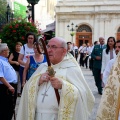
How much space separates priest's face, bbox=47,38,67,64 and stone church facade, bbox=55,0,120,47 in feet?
148

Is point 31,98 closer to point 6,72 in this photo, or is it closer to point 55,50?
point 55,50

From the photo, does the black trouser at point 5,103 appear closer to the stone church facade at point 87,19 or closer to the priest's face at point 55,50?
the priest's face at point 55,50

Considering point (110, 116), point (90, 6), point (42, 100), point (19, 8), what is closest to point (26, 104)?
point (42, 100)

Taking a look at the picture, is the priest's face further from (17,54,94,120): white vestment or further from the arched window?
the arched window

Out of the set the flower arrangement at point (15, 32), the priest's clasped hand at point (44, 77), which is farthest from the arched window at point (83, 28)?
the priest's clasped hand at point (44, 77)

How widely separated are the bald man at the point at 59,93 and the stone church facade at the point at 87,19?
45.1m

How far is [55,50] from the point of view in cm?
404

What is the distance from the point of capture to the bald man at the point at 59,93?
157 inches

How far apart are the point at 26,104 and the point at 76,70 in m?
0.72

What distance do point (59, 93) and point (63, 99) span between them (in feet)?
0.46

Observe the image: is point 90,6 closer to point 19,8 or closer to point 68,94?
point 19,8

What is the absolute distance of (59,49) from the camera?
405 cm

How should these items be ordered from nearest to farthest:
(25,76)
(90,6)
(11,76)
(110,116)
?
(110,116) → (11,76) → (25,76) → (90,6)

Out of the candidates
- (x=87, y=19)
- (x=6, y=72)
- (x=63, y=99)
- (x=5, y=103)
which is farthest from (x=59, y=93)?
(x=87, y=19)
